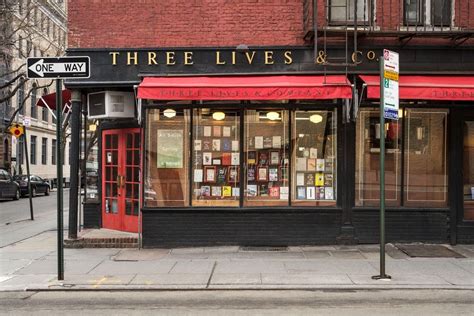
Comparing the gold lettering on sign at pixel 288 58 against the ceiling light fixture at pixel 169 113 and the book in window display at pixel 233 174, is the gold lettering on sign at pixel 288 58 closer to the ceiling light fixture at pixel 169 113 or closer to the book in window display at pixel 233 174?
the book in window display at pixel 233 174

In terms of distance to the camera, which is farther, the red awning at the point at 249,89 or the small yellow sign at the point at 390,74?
the red awning at the point at 249,89

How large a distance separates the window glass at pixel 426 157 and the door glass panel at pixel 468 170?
42 centimetres

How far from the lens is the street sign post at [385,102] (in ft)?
27.0

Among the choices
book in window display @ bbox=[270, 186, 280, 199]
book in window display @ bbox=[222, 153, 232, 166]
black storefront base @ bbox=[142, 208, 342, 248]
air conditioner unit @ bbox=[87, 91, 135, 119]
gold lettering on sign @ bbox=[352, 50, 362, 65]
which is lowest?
black storefront base @ bbox=[142, 208, 342, 248]

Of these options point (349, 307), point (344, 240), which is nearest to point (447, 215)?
point (344, 240)

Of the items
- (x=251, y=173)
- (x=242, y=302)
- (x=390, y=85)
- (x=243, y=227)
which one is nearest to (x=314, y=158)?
(x=251, y=173)

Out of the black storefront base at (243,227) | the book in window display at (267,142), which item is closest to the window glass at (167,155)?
the black storefront base at (243,227)

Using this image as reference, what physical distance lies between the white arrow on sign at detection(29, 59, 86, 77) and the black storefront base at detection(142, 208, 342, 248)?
3.80 meters

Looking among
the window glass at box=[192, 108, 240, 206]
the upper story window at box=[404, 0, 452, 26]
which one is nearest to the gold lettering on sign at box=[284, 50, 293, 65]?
the window glass at box=[192, 108, 240, 206]

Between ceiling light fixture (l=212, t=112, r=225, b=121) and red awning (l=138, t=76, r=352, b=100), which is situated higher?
red awning (l=138, t=76, r=352, b=100)

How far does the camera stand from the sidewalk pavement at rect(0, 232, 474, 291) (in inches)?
312

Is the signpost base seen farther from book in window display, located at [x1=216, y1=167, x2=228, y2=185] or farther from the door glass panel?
book in window display, located at [x1=216, y1=167, x2=228, y2=185]

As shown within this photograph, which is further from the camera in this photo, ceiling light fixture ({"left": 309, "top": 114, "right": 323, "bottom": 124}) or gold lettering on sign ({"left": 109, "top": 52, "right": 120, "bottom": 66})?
ceiling light fixture ({"left": 309, "top": 114, "right": 323, "bottom": 124})

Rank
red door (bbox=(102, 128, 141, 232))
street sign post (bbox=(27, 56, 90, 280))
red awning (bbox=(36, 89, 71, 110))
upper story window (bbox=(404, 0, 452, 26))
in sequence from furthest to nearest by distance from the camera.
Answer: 1. red awning (bbox=(36, 89, 71, 110))
2. red door (bbox=(102, 128, 141, 232))
3. upper story window (bbox=(404, 0, 452, 26))
4. street sign post (bbox=(27, 56, 90, 280))
